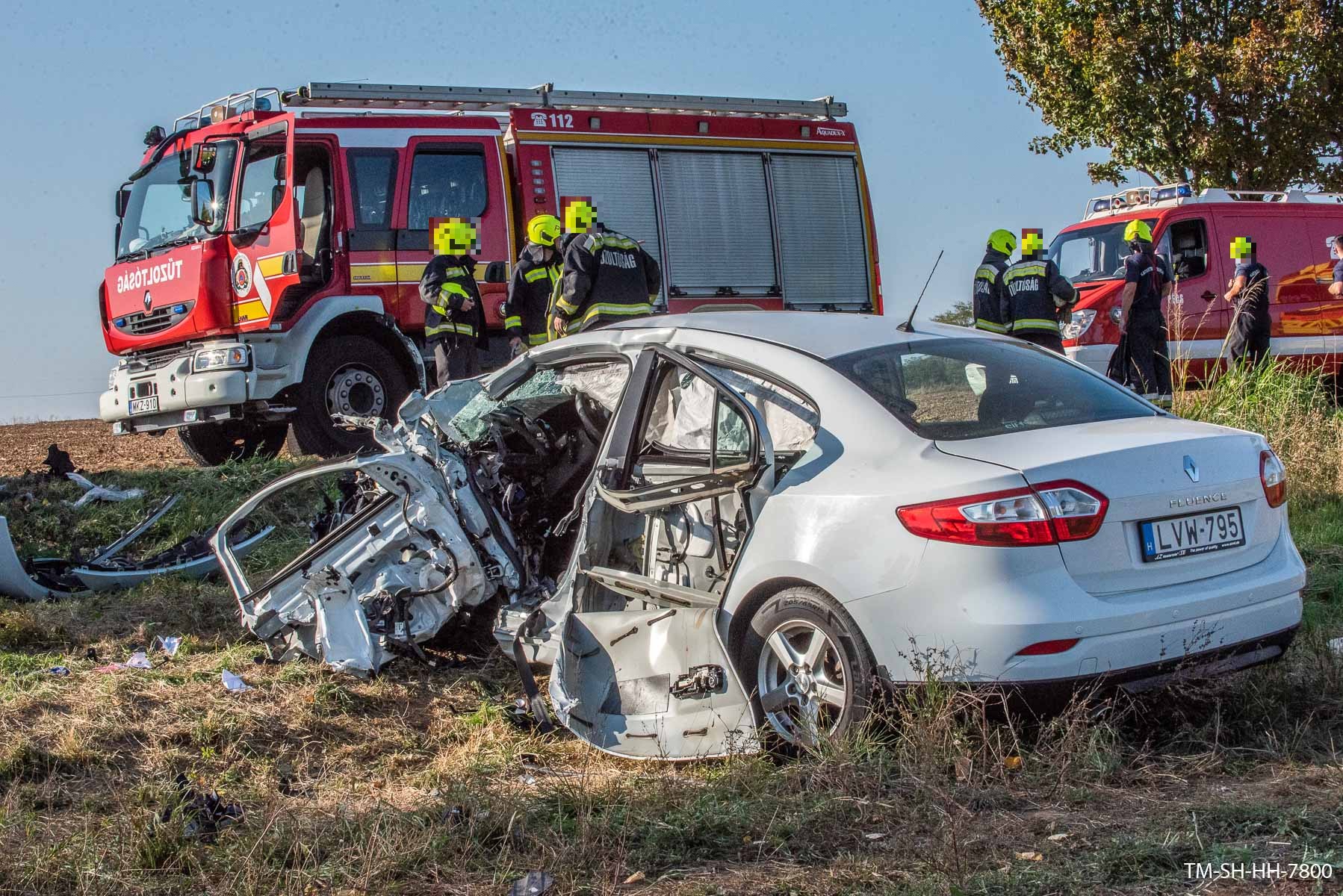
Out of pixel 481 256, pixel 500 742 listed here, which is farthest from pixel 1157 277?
pixel 500 742

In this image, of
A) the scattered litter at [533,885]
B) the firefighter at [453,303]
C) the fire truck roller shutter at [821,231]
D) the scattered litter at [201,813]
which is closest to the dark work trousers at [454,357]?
the firefighter at [453,303]

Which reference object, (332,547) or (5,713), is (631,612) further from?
(5,713)

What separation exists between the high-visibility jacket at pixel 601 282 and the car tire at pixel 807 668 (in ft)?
16.9

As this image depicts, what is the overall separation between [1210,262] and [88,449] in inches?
464

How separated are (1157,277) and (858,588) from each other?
29.5ft

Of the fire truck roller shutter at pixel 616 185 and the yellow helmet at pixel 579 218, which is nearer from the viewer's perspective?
the yellow helmet at pixel 579 218

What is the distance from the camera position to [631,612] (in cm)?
451

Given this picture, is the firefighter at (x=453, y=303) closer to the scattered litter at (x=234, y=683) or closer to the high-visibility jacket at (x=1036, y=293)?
the high-visibility jacket at (x=1036, y=293)

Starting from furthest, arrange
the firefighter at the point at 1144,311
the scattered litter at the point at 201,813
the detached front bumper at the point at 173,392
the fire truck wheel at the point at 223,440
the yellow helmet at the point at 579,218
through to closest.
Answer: the fire truck wheel at the point at 223,440
the firefighter at the point at 1144,311
the detached front bumper at the point at 173,392
the yellow helmet at the point at 579,218
the scattered litter at the point at 201,813

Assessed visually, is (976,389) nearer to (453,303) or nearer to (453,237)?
(453,303)

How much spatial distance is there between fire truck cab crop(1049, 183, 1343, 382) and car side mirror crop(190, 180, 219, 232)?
7.88 meters

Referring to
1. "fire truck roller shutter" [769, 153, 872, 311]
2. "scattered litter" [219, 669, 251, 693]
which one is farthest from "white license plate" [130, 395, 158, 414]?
"scattered litter" [219, 669, 251, 693]

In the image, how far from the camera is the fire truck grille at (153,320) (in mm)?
10820

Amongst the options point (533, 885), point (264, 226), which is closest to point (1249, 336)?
point (264, 226)
